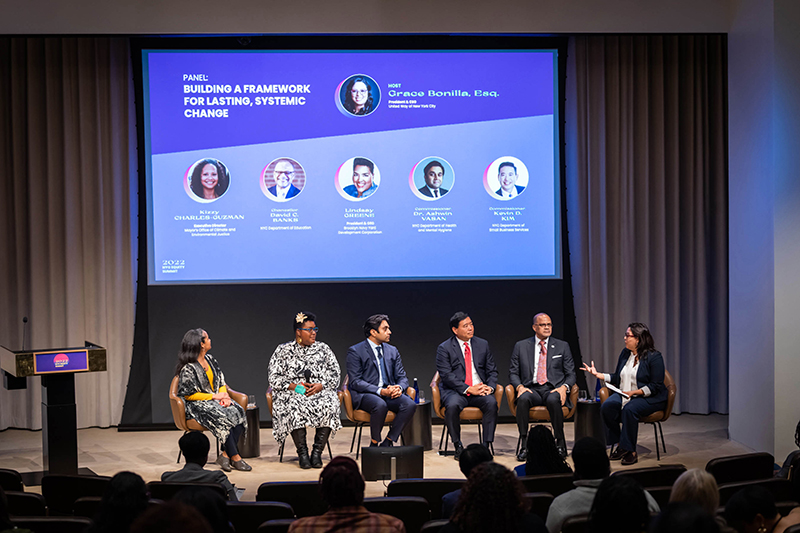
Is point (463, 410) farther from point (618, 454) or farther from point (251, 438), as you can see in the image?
point (251, 438)

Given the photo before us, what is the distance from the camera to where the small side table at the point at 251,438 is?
608 cm

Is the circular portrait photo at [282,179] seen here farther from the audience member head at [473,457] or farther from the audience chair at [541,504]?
the audience chair at [541,504]

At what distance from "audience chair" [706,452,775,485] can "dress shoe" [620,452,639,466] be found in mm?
1785

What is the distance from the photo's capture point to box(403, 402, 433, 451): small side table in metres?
6.17

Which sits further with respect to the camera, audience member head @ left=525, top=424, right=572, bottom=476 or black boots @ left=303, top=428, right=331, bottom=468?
black boots @ left=303, top=428, right=331, bottom=468

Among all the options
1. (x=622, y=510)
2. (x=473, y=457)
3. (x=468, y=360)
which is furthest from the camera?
(x=468, y=360)

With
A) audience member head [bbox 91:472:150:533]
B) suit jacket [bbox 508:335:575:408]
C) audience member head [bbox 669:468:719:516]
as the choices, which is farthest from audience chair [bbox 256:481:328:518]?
suit jacket [bbox 508:335:575:408]

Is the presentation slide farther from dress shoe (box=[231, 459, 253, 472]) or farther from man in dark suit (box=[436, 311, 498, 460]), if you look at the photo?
dress shoe (box=[231, 459, 253, 472])

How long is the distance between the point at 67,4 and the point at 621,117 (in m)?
5.18

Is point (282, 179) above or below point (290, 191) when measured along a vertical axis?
above

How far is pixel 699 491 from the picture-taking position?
2592 mm

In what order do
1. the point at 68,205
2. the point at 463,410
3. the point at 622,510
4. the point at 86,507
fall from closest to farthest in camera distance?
the point at 622,510 → the point at 86,507 → the point at 463,410 → the point at 68,205

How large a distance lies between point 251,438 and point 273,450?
1.22 ft

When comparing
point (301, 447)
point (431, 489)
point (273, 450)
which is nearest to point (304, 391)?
point (301, 447)
